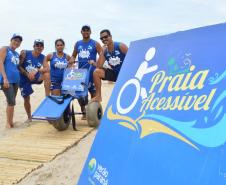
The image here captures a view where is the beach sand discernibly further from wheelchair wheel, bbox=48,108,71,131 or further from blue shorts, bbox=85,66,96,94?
blue shorts, bbox=85,66,96,94

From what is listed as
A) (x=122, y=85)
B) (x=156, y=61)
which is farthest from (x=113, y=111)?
(x=156, y=61)

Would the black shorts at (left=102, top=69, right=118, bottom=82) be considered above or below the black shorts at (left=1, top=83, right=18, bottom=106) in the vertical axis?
above

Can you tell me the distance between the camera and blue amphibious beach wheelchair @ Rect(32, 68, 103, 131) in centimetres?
679

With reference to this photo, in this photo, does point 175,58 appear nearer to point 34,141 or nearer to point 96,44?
point 34,141

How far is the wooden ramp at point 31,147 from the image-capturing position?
17.5 feet

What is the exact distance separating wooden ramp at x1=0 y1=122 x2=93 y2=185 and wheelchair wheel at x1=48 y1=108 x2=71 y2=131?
101mm

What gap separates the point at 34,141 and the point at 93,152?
11.8ft

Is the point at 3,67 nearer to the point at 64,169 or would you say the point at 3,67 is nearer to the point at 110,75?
the point at 110,75

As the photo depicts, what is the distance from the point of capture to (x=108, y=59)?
294 inches

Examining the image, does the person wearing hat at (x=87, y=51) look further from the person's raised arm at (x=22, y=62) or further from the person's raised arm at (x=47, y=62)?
the person's raised arm at (x=22, y=62)

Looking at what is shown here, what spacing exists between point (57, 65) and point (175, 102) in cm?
558

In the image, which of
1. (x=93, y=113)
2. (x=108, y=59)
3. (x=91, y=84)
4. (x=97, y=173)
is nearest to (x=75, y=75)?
(x=91, y=84)

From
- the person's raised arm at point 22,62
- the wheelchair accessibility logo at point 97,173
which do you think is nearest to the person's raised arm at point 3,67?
the person's raised arm at point 22,62

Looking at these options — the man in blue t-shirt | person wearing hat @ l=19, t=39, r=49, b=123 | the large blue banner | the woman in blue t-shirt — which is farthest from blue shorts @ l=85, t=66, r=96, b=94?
the large blue banner
